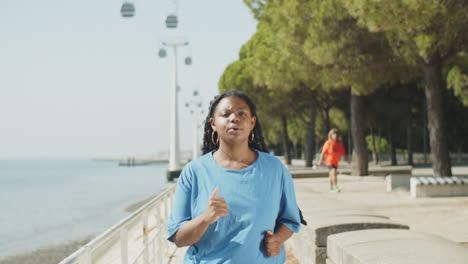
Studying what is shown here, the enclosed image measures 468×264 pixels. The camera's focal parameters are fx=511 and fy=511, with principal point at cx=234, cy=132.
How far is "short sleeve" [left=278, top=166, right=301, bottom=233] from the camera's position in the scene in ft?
6.77

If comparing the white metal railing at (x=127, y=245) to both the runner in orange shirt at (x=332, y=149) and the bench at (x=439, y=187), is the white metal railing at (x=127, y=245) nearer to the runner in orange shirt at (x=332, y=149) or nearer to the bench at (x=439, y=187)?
the runner in orange shirt at (x=332, y=149)

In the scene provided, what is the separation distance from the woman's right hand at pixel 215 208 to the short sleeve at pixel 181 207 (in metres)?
0.18

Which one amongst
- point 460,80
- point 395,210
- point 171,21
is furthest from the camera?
point 171,21

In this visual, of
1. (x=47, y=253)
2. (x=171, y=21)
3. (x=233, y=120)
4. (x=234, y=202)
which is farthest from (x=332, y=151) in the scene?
(x=171, y=21)

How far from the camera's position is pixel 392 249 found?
11.3ft

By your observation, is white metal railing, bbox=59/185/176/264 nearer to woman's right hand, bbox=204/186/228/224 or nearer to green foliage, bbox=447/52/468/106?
woman's right hand, bbox=204/186/228/224

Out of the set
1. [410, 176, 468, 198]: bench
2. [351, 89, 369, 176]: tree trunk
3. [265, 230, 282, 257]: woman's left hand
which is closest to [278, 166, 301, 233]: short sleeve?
[265, 230, 282, 257]: woman's left hand

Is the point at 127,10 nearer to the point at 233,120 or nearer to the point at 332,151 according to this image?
the point at 332,151

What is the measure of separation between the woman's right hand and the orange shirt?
11.1 m

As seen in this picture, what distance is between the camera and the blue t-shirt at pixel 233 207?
1874 millimetres

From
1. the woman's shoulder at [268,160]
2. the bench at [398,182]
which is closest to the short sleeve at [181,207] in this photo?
the woman's shoulder at [268,160]

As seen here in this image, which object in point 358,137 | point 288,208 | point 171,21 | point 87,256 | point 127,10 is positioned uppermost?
point 171,21

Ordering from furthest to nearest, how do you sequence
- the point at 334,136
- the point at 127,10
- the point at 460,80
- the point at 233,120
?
the point at 127,10 < the point at 460,80 < the point at 334,136 < the point at 233,120

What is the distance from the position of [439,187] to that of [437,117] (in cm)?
202
